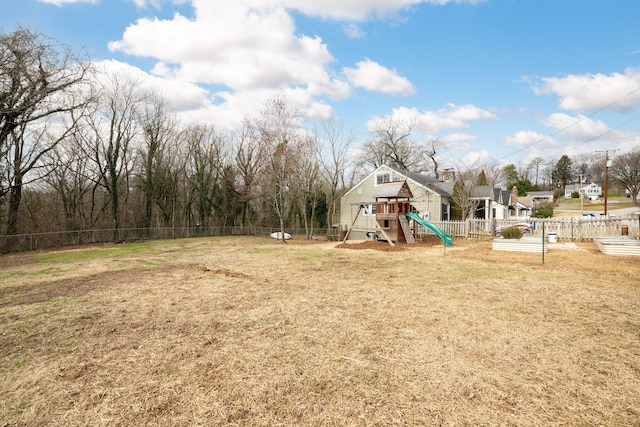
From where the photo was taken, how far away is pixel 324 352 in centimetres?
411

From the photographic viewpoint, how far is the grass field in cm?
293

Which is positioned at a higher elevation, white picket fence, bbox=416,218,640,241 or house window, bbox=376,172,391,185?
house window, bbox=376,172,391,185

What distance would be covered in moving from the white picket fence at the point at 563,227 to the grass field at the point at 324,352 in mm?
9196

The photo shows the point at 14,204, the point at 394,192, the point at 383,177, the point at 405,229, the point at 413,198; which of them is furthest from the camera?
the point at 383,177

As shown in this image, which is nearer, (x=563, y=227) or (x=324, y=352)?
(x=324, y=352)

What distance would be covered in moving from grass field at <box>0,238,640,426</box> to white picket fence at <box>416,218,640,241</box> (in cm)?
920

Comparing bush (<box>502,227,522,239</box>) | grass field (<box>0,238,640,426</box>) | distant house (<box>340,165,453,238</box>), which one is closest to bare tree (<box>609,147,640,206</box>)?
distant house (<box>340,165,453,238</box>)

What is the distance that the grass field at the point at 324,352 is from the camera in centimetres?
293

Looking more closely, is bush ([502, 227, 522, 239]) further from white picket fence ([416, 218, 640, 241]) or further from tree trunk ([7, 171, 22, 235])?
tree trunk ([7, 171, 22, 235])

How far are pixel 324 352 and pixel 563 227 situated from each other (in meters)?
18.1

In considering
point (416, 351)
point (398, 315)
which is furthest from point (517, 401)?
point (398, 315)

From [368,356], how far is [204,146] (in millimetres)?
27644

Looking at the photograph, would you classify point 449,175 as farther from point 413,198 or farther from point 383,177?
point 413,198

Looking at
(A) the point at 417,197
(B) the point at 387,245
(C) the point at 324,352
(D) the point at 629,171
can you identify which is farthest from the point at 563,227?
(D) the point at 629,171
